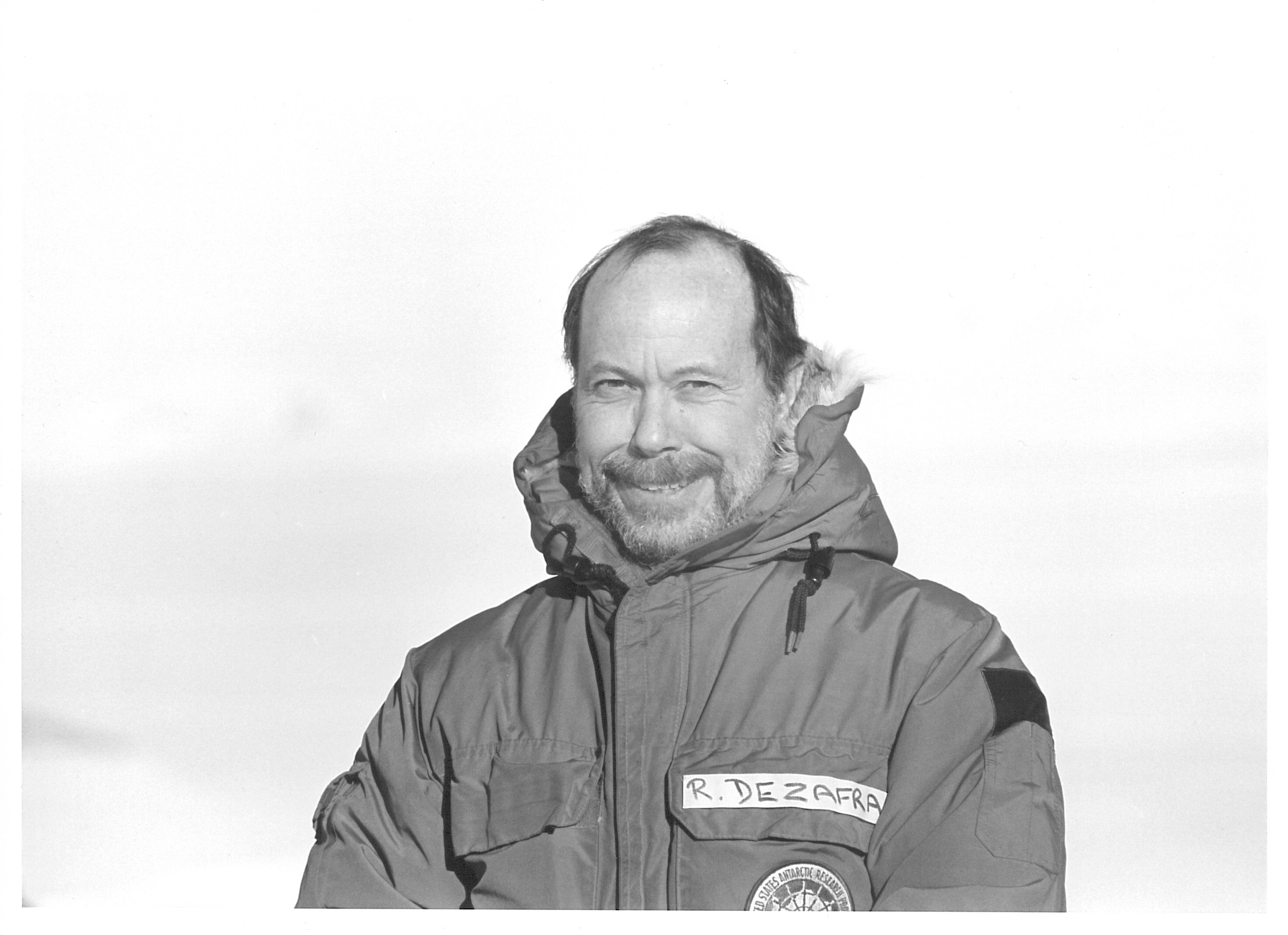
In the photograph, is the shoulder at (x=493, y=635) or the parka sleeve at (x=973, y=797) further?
the shoulder at (x=493, y=635)

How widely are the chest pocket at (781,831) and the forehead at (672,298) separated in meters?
0.91

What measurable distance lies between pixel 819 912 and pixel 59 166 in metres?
2.66

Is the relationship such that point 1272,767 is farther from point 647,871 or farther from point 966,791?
point 647,871

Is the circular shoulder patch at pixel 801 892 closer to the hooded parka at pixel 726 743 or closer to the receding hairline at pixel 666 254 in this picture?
the hooded parka at pixel 726 743

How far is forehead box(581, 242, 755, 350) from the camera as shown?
10.5 ft

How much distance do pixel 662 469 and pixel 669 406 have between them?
13 centimetres

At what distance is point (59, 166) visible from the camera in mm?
3908

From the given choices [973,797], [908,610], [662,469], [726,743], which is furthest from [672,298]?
[973,797]

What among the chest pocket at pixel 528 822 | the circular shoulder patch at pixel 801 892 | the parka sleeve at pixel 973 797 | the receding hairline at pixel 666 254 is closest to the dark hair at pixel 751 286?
the receding hairline at pixel 666 254

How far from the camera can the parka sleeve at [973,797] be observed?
2.70m

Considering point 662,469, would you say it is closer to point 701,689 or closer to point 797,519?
point 797,519

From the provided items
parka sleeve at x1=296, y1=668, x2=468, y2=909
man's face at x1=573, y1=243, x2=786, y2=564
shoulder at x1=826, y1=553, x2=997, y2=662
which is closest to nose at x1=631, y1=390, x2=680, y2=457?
man's face at x1=573, y1=243, x2=786, y2=564

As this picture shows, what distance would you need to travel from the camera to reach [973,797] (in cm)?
273

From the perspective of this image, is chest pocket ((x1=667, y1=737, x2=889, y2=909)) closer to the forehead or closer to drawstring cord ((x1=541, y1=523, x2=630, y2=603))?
drawstring cord ((x1=541, y1=523, x2=630, y2=603))
